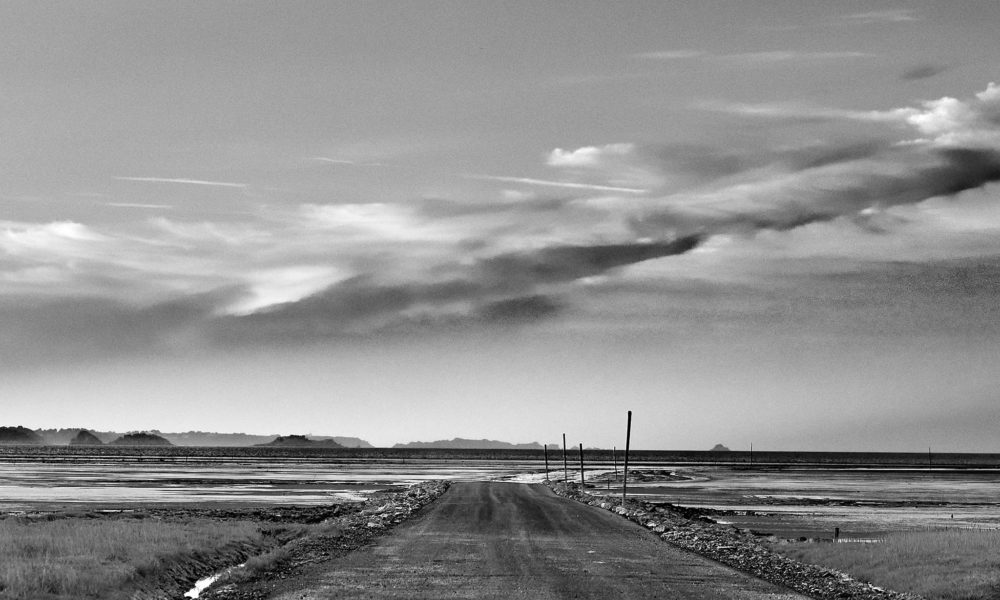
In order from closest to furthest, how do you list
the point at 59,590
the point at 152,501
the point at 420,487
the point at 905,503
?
the point at 59,590
the point at 152,501
the point at 905,503
the point at 420,487

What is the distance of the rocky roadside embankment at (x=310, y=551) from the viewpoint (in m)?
22.9

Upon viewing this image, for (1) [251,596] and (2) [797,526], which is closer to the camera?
(1) [251,596]

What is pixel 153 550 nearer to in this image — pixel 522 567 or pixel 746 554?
pixel 522 567

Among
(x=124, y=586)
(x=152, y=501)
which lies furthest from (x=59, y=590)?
(x=152, y=501)

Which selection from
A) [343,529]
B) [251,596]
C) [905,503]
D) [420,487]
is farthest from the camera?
[420,487]

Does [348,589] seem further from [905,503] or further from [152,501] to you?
[905,503]

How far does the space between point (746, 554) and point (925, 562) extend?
597 centimetres

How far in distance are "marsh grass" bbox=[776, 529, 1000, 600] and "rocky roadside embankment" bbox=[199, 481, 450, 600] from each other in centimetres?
1529

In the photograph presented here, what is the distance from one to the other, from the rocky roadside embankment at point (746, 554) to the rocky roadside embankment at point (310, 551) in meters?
11.6

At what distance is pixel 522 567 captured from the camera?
26.5 metres

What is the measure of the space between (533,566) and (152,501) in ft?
125

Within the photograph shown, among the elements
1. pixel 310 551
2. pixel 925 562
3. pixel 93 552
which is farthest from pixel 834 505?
pixel 93 552

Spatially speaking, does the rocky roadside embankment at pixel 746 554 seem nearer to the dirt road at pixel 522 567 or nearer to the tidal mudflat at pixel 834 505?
the dirt road at pixel 522 567

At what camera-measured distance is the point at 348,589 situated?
73.4 feet
